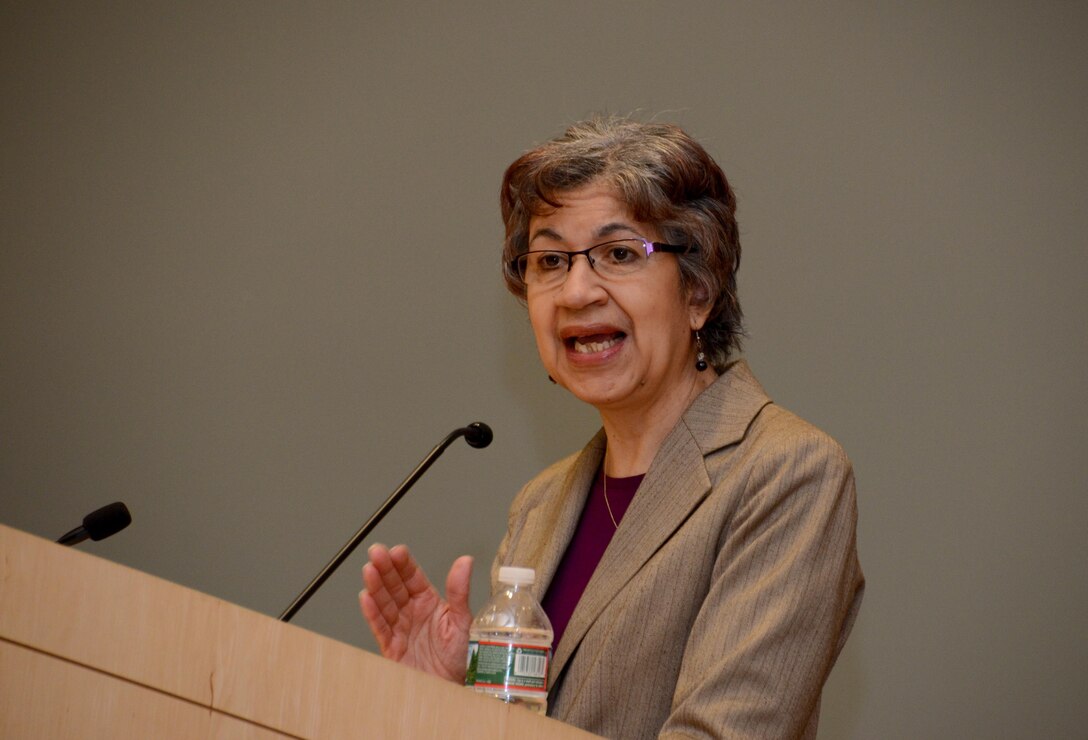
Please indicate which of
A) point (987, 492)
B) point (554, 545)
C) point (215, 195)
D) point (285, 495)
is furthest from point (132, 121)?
point (987, 492)

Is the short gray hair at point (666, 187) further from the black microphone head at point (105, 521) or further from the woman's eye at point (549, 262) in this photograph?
the black microphone head at point (105, 521)

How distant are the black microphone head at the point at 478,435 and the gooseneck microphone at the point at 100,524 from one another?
0.70 m

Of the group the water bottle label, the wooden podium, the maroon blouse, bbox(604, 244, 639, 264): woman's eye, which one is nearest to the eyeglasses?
bbox(604, 244, 639, 264): woman's eye

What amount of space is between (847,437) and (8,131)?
8.57 feet

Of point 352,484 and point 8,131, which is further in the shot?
point 8,131

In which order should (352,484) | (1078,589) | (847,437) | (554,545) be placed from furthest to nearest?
(352,484) → (847,437) → (1078,589) → (554,545)

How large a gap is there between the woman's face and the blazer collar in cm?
11

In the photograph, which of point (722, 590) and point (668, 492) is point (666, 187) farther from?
point (722, 590)

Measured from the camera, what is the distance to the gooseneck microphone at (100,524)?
81.0 inches

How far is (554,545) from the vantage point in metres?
2.23

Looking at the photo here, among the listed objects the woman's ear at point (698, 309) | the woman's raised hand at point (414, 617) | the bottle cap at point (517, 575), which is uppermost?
the woman's ear at point (698, 309)

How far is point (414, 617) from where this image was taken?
6.73 feet

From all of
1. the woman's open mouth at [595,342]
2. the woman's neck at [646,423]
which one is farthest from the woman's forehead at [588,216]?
the woman's neck at [646,423]

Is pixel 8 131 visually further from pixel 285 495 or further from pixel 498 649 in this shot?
pixel 498 649
